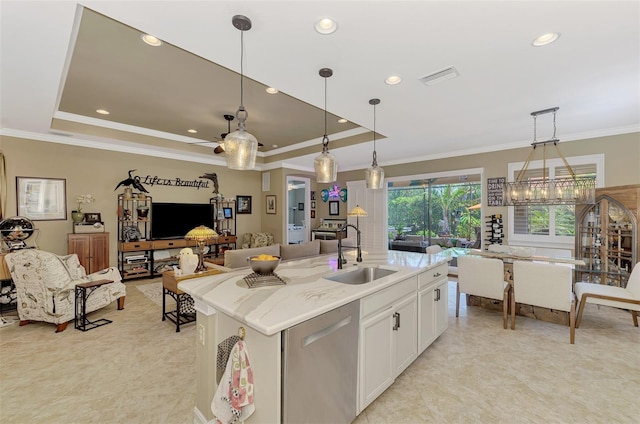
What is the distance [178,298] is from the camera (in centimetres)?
328

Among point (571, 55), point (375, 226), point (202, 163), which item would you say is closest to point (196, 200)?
point (202, 163)

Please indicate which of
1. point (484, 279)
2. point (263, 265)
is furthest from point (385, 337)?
point (484, 279)

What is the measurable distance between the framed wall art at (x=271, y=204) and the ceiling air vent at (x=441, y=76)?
5219mm

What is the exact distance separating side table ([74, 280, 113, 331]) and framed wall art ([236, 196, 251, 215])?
3976 mm

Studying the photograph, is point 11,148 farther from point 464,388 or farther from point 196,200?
point 464,388

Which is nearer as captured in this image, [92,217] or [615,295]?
[615,295]

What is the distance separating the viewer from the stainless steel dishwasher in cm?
139

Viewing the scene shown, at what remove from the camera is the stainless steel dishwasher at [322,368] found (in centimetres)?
139

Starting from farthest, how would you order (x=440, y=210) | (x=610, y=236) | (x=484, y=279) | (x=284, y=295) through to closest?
(x=440, y=210), (x=610, y=236), (x=484, y=279), (x=284, y=295)

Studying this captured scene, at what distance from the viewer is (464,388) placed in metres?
2.26

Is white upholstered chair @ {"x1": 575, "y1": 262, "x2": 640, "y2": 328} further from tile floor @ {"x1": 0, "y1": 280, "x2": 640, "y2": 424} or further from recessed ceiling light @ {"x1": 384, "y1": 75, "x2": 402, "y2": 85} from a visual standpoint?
recessed ceiling light @ {"x1": 384, "y1": 75, "x2": 402, "y2": 85}

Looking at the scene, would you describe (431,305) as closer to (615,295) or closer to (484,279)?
(484,279)

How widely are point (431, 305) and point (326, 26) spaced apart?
2.59m

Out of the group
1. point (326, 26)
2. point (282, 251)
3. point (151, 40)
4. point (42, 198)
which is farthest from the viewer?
point (42, 198)
